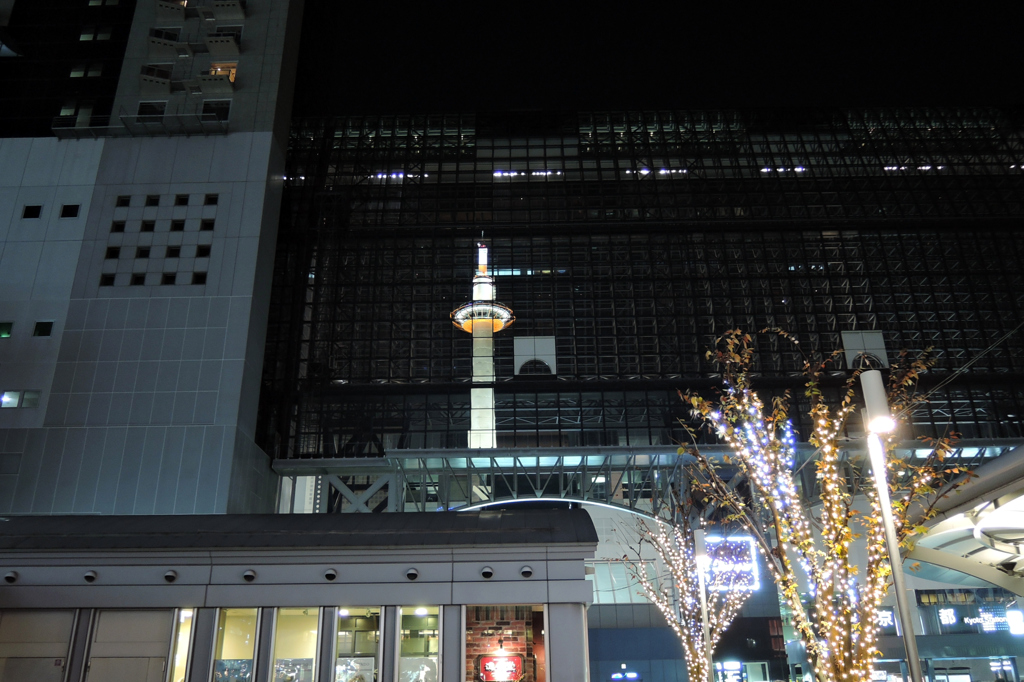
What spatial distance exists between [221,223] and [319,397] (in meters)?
10.2

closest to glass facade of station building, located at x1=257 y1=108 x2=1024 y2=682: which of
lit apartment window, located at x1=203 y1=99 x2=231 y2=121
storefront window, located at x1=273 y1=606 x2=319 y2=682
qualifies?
lit apartment window, located at x1=203 y1=99 x2=231 y2=121

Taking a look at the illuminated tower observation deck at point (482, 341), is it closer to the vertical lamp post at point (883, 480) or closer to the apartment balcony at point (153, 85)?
the apartment balcony at point (153, 85)

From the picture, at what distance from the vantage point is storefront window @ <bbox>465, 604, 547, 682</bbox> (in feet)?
59.1

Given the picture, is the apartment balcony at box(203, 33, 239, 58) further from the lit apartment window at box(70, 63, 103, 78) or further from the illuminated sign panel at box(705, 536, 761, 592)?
the illuminated sign panel at box(705, 536, 761, 592)

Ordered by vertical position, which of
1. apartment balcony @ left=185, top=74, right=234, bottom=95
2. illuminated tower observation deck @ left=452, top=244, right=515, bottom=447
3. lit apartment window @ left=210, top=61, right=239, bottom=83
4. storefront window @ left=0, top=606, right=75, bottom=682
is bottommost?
storefront window @ left=0, top=606, right=75, bottom=682

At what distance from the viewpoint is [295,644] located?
1809 centimetres

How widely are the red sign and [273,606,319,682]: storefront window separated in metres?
4.00

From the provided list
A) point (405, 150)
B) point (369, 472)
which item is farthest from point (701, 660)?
point (405, 150)

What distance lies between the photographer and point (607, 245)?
43.6 meters

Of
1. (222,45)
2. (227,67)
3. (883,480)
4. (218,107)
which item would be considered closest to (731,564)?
(883,480)

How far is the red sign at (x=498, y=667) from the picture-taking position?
18.0 m

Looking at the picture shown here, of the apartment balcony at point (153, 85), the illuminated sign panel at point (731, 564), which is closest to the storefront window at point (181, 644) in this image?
the illuminated sign panel at point (731, 564)

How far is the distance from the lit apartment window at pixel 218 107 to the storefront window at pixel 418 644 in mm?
29250

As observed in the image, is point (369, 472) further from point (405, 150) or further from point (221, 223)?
point (405, 150)
